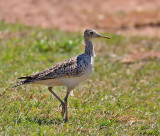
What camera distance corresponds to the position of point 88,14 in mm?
16188

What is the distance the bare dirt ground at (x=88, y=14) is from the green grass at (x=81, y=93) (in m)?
2.16

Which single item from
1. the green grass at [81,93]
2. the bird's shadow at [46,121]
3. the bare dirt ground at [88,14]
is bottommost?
the bird's shadow at [46,121]

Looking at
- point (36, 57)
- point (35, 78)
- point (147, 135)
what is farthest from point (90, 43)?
point (36, 57)

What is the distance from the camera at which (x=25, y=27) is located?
523 inches

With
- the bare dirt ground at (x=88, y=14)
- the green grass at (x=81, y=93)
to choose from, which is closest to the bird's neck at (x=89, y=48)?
the green grass at (x=81, y=93)

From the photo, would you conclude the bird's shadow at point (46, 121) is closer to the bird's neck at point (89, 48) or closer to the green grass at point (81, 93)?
the green grass at point (81, 93)

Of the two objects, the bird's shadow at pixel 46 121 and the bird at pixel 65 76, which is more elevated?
the bird at pixel 65 76

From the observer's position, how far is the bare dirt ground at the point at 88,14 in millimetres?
15008

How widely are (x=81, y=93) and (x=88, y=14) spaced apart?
29.2 ft

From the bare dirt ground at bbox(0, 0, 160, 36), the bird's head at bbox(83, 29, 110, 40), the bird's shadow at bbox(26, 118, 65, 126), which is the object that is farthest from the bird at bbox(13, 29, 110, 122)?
the bare dirt ground at bbox(0, 0, 160, 36)

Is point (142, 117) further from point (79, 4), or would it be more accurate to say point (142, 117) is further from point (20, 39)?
point (79, 4)

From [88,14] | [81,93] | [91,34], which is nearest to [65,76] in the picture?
[91,34]

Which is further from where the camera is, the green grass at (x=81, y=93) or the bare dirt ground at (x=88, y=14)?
the bare dirt ground at (x=88, y=14)

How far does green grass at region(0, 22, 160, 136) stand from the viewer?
602 cm
